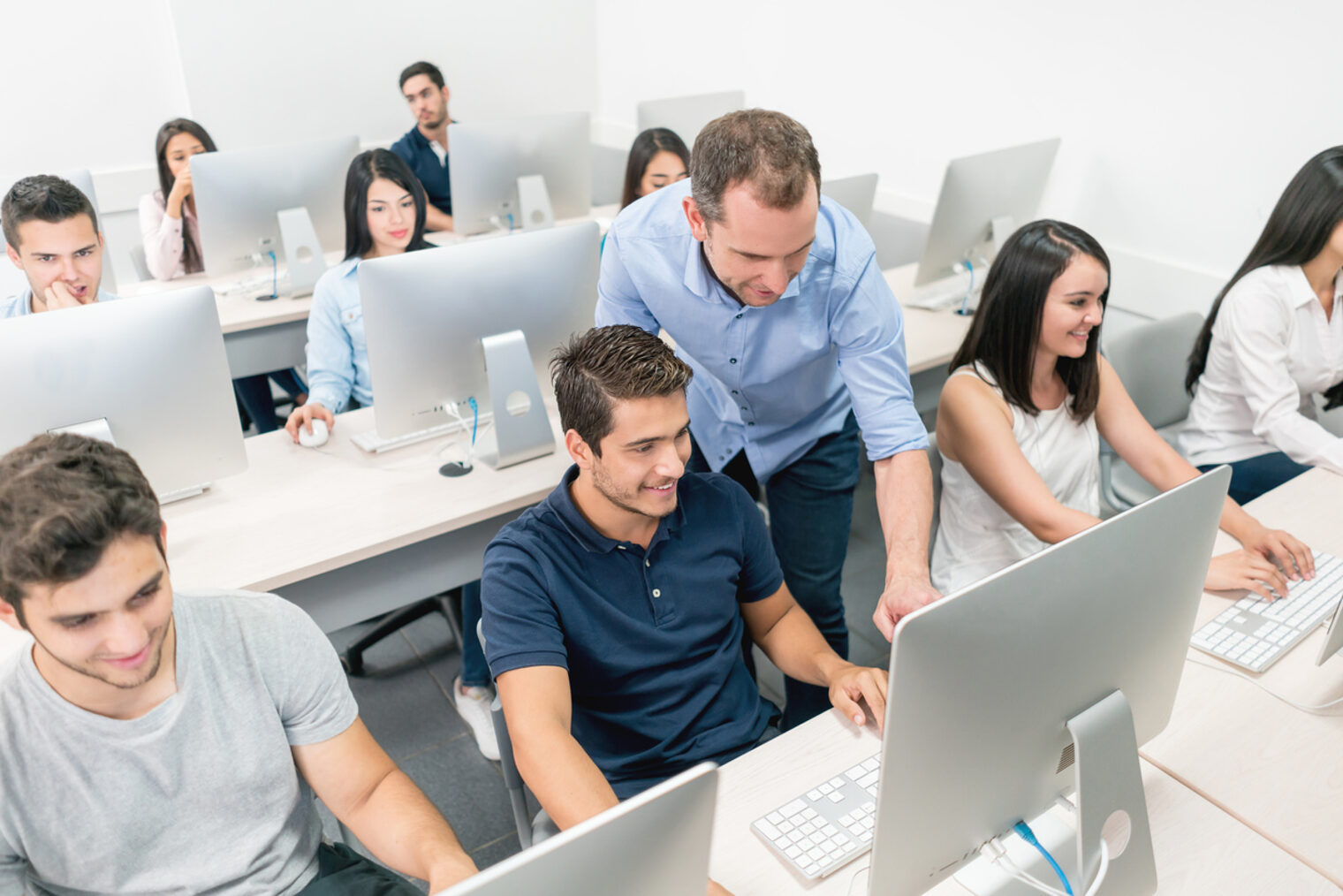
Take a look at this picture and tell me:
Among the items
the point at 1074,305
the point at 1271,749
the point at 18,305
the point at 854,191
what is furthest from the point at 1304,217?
the point at 18,305

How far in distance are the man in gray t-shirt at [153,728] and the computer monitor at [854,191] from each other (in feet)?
6.44

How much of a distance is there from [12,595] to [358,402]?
5.41 ft

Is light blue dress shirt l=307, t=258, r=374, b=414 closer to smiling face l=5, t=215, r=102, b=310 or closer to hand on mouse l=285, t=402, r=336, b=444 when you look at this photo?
hand on mouse l=285, t=402, r=336, b=444

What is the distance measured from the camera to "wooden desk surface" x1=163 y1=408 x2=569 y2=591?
1660mm

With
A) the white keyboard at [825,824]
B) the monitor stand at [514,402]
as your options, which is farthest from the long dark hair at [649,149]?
the white keyboard at [825,824]

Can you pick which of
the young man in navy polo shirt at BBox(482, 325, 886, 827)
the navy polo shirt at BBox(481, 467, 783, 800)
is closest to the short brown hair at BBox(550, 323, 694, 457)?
the young man in navy polo shirt at BBox(482, 325, 886, 827)

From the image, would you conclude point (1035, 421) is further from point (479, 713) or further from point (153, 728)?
point (153, 728)

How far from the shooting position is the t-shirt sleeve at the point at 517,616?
4.01 ft

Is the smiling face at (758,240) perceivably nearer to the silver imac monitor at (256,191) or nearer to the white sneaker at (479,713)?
the white sneaker at (479,713)

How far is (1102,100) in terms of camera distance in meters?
2.87

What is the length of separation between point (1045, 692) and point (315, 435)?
5.28 feet

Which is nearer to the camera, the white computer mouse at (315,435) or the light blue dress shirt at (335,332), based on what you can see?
the white computer mouse at (315,435)

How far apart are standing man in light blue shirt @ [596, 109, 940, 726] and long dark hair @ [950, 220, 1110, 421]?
0.22 metres

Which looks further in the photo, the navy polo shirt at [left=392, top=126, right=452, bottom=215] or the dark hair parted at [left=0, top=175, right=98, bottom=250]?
the navy polo shirt at [left=392, top=126, right=452, bottom=215]
